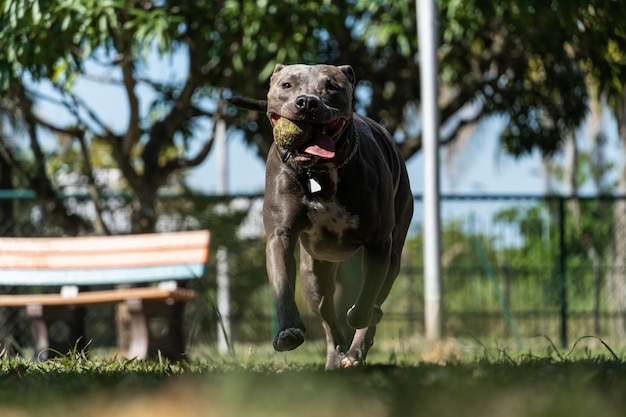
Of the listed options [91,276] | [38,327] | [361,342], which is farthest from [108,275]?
[361,342]

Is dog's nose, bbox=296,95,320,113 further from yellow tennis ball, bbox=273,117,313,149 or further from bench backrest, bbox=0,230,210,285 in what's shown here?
bench backrest, bbox=0,230,210,285

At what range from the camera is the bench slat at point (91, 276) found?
8.78 metres

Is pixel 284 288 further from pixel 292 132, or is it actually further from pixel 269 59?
pixel 269 59

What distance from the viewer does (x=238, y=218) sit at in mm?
11523

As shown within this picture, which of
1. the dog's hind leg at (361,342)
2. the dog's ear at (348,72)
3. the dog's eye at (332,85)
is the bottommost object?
the dog's hind leg at (361,342)

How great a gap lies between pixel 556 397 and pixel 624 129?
51.4 ft

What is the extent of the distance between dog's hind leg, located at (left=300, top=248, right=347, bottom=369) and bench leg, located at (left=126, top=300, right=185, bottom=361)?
3014mm

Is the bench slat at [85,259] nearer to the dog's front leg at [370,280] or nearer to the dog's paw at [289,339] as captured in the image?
the dog's front leg at [370,280]

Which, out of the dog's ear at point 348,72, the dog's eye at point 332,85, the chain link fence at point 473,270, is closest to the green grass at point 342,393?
the dog's eye at point 332,85

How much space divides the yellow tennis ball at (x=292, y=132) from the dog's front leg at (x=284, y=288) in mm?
516

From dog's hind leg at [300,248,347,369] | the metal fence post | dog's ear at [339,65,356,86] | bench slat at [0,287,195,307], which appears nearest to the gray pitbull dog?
dog's ear at [339,65,356,86]

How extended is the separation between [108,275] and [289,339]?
4572 mm

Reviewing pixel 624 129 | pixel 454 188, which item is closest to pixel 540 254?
pixel 624 129

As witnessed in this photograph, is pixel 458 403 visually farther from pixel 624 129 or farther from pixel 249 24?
pixel 624 129
